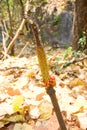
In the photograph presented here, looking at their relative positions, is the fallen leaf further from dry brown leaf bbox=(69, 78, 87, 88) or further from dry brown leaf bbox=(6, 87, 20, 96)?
dry brown leaf bbox=(69, 78, 87, 88)

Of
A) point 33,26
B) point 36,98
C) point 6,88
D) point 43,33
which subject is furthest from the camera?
point 43,33

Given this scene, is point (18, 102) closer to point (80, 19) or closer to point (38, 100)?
point (38, 100)

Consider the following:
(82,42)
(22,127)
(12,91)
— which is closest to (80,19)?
(82,42)

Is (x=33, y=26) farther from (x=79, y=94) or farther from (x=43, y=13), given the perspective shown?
(x=43, y=13)

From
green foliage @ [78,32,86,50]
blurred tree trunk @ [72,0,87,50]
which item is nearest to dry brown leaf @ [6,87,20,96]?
green foliage @ [78,32,86,50]

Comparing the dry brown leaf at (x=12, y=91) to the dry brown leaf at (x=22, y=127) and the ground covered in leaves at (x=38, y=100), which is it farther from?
the dry brown leaf at (x=22, y=127)

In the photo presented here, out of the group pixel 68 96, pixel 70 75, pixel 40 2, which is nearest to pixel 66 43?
pixel 40 2

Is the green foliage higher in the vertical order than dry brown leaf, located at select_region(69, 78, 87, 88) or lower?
higher

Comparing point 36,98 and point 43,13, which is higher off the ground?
point 43,13
